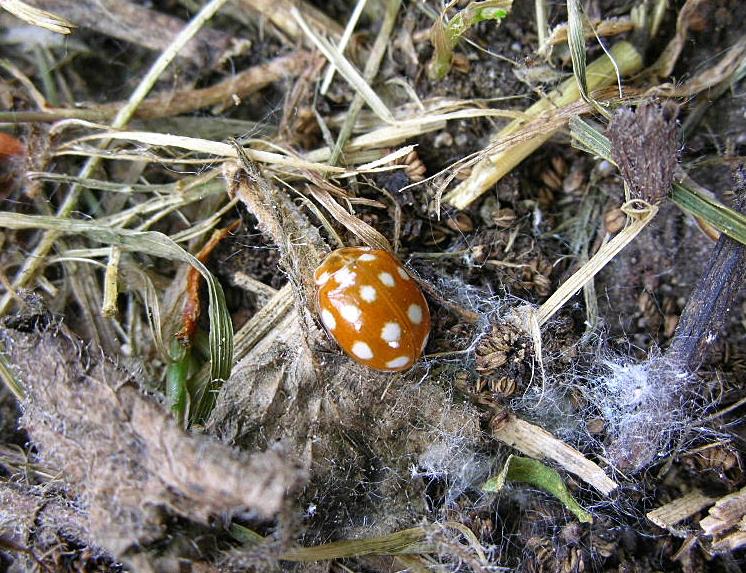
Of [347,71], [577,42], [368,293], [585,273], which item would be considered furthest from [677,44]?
[368,293]

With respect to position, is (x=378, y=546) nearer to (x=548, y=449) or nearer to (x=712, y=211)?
(x=548, y=449)

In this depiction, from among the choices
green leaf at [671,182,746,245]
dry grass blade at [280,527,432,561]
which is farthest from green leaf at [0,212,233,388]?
green leaf at [671,182,746,245]

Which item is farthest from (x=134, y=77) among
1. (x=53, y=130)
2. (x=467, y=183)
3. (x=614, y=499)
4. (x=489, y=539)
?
(x=614, y=499)

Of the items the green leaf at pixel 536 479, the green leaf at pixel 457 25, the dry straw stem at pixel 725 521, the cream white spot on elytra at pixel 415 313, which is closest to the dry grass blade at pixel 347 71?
the green leaf at pixel 457 25

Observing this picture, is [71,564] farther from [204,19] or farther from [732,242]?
[732,242]

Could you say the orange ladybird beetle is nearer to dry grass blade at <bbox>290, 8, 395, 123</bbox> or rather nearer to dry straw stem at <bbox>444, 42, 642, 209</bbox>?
dry straw stem at <bbox>444, 42, 642, 209</bbox>

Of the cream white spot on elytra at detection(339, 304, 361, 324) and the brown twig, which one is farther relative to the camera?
the brown twig
